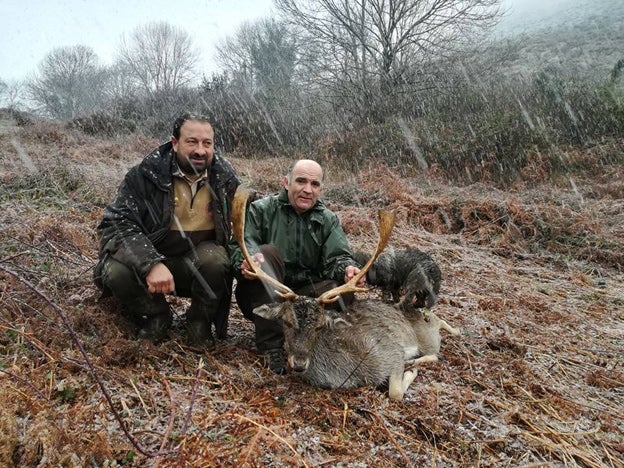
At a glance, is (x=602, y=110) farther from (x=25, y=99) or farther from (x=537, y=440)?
(x=25, y=99)

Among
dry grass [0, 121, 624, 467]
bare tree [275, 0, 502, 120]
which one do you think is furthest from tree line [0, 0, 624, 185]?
dry grass [0, 121, 624, 467]

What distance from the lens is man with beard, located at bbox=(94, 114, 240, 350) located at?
412cm

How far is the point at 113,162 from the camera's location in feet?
42.5

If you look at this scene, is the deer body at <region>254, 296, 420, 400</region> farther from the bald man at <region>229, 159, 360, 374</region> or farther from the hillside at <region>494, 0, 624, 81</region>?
the hillside at <region>494, 0, 624, 81</region>

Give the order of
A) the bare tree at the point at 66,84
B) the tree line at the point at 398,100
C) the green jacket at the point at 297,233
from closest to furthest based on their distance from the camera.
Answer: the green jacket at the point at 297,233 < the tree line at the point at 398,100 < the bare tree at the point at 66,84

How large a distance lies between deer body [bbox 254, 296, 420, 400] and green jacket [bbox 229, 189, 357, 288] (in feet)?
1.94

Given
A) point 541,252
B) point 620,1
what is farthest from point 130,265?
point 620,1

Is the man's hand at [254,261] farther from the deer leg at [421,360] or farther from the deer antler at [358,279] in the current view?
the deer leg at [421,360]

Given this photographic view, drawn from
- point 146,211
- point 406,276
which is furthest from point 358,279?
point 146,211

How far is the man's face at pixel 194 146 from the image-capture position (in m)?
4.25

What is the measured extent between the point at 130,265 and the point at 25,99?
41054 millimetres

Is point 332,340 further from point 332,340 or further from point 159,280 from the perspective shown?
point 159,280

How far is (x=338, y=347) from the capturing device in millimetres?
4168

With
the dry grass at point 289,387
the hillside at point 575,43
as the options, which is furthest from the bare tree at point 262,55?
the dry grass at point 289,387
